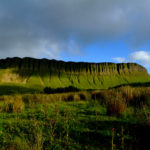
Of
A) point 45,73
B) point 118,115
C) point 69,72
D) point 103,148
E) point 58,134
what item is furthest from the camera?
point 69,72

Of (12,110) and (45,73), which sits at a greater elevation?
(45,73)

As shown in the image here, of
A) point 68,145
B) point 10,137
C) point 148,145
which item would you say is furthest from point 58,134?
point 148,145

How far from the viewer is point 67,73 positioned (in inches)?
5994

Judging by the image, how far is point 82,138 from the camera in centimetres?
312

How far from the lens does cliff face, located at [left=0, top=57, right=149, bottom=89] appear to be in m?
127

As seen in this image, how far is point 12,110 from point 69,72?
148489 mm

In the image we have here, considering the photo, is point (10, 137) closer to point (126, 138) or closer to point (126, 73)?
point (126, 138)

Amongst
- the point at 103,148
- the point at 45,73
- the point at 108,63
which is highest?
the point at 108,63

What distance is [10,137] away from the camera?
10.3ft

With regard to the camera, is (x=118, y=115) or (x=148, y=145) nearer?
(x=148, y=145)

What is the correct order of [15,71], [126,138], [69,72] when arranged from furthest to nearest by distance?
[69,72], [15,71], [126,138]

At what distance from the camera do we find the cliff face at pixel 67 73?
127m

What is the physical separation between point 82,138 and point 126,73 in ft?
580

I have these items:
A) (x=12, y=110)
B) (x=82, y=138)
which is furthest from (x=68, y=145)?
(x=12, y=110)
